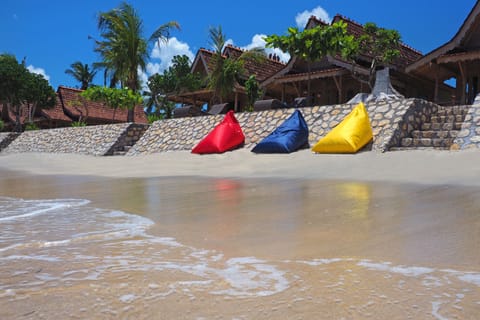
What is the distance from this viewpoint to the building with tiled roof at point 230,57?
2107 centimetres

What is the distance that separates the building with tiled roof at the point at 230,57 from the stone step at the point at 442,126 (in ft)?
41.3

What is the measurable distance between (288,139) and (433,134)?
2.66 m

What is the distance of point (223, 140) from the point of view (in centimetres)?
938

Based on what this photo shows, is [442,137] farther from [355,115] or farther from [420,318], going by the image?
[420,318]

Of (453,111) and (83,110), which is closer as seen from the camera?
(453,111)

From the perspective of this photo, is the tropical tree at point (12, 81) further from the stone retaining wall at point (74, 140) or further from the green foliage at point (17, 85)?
the stone retaining wall at point (74, 140)

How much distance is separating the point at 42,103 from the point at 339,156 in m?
23.8

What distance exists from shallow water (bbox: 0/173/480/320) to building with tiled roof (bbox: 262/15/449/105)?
14.3m

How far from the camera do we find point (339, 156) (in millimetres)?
7176

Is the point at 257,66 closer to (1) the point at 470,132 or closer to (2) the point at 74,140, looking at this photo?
(2) the point at 74,140

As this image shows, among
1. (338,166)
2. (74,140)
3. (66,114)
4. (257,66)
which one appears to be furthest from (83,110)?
(338,166)

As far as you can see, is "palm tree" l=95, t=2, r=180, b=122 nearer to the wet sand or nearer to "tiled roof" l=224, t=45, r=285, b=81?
"tiled roof" l=224, t=45, r=285, b=81

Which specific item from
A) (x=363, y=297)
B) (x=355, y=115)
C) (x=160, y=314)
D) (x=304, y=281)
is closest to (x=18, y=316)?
(x=160, y=314)

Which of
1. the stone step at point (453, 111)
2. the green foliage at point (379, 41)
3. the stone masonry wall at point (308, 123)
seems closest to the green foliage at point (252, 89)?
the green foliage at point (379, 41)
